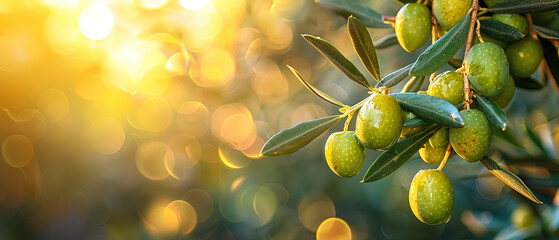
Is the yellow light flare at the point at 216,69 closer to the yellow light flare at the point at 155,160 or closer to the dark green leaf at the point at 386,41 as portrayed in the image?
the yellow light flare at the point at 155,160

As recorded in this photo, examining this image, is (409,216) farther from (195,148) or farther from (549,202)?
(195,148)

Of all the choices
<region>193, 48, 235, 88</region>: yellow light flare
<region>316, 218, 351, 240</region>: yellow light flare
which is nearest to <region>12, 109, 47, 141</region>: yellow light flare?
<region>193, 48, 235, 88</region>: yellow light flare

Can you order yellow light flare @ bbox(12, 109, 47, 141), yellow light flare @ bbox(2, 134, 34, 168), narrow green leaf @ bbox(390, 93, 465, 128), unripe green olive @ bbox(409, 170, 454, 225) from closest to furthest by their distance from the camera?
1. narrow green leaf @ bbox(390, 93, 465, 128)
2. unripe green olive @ bbox(409, 170, 454, 225)
3. yellow light flare @ bbox(12, 109, 47, 141)
4. yellow light flare @ bbox(2, 134, 34, 168)

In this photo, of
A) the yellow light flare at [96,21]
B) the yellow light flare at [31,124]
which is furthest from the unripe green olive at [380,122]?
the yellow light flare at [31,124]

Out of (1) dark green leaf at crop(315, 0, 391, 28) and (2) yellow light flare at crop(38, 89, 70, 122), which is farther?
(2) yellow light flare at crop(38, 89, 70, 122)

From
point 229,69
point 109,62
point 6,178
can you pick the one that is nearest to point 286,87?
point 229,69

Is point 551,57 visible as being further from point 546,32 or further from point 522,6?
point 522,6

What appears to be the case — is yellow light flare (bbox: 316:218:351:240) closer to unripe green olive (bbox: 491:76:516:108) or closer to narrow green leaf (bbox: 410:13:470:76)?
unripe green olive (bbox: 491:76:516:108)

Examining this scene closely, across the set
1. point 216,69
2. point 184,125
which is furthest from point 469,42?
point 184,125
